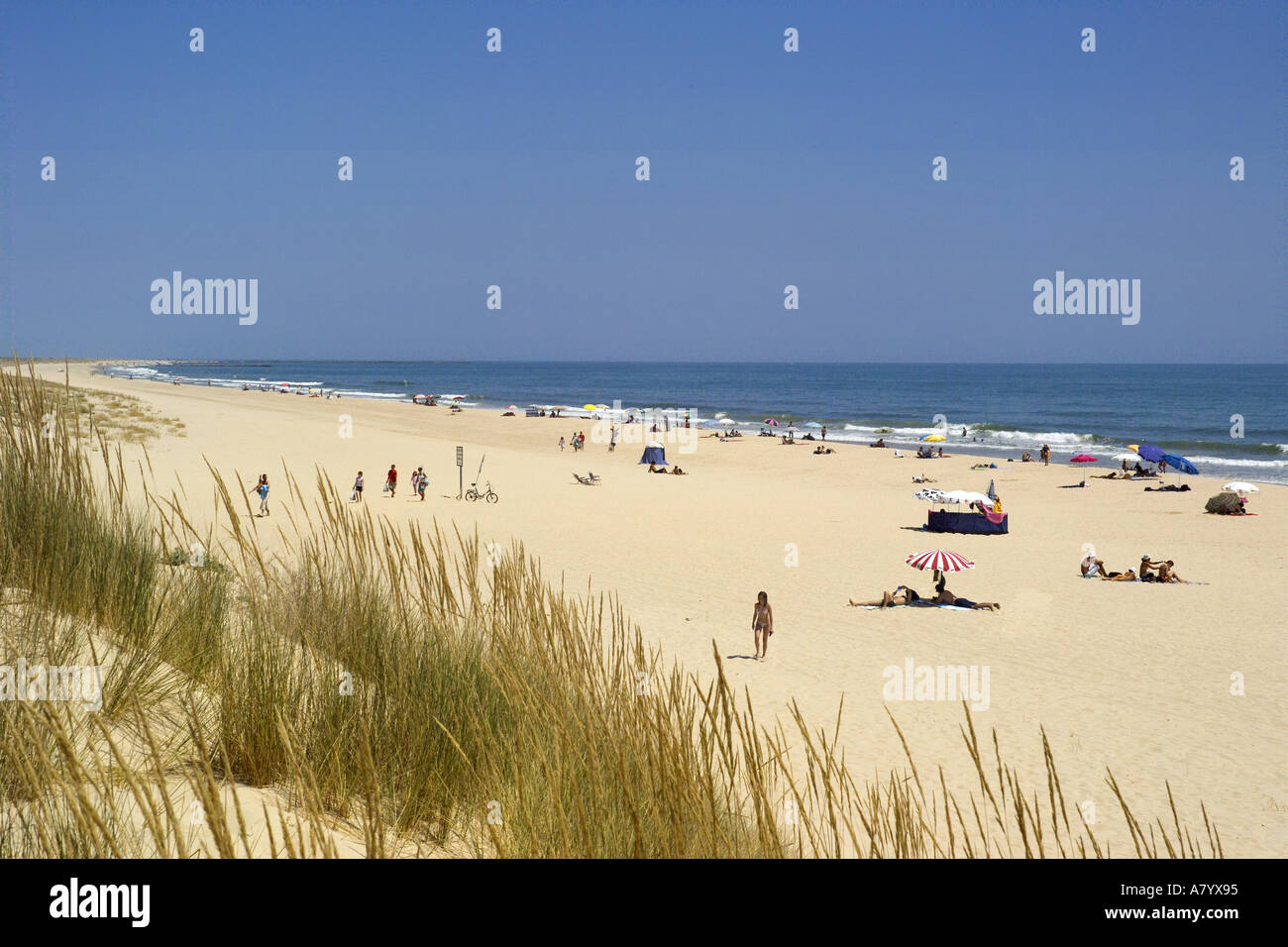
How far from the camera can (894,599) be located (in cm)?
1388

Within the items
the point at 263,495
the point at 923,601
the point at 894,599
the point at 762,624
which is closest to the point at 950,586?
the point at 923,601

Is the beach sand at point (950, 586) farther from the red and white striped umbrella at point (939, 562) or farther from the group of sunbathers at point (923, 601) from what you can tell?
the red and white striped umbrella at point (939, 562)

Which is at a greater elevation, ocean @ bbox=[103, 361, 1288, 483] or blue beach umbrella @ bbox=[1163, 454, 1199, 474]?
ocean @ bbox=[103, 361, 1288, 483]

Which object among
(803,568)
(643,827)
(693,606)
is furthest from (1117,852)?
(803,568)

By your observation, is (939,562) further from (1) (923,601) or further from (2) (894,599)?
(2) (894,599)

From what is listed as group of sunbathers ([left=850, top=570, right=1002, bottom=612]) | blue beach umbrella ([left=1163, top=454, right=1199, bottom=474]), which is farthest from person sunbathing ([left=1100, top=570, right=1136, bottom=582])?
blue beach umbrella ([left=1163, top=454, right=1199, bottom=474])

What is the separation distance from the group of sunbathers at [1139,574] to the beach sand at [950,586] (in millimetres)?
313

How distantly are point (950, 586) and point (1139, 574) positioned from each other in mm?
→ 3499

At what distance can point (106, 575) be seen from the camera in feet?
12.3

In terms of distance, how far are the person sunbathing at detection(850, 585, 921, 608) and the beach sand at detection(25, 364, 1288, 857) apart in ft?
0.91

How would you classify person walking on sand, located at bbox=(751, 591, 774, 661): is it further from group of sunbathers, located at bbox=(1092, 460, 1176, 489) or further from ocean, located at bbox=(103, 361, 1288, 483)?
ocean, located at bbox=(103, 361, 1288, 483)

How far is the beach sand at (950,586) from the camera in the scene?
8055mm

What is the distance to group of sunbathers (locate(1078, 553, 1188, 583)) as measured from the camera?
15.9m
